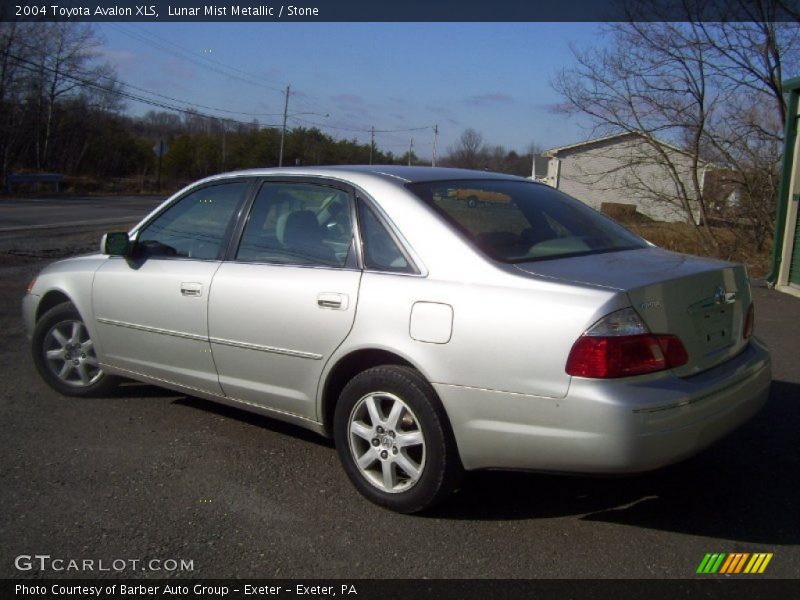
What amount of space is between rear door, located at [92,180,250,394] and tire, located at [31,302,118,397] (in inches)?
11.8

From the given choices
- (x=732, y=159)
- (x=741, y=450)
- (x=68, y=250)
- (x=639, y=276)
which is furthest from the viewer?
(x=732, y=159)

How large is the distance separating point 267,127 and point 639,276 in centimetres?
5360

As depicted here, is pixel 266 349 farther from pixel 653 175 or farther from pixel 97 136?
pixel 97 136

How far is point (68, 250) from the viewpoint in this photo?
13727 millimetres

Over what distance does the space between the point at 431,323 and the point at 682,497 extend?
5.10 ft

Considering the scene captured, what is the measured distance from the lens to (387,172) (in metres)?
4.14

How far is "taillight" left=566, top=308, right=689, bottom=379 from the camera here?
2.99 m

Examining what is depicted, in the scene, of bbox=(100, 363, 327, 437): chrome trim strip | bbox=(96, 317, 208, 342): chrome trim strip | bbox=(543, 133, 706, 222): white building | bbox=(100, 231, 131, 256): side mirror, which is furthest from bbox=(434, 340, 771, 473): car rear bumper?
bbox=(543, 133, 706, 222): white building

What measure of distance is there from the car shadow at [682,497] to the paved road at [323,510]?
0.03ft

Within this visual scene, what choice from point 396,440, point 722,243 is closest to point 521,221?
point 396,440

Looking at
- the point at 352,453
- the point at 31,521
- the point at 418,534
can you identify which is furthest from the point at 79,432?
the point at 418,534
